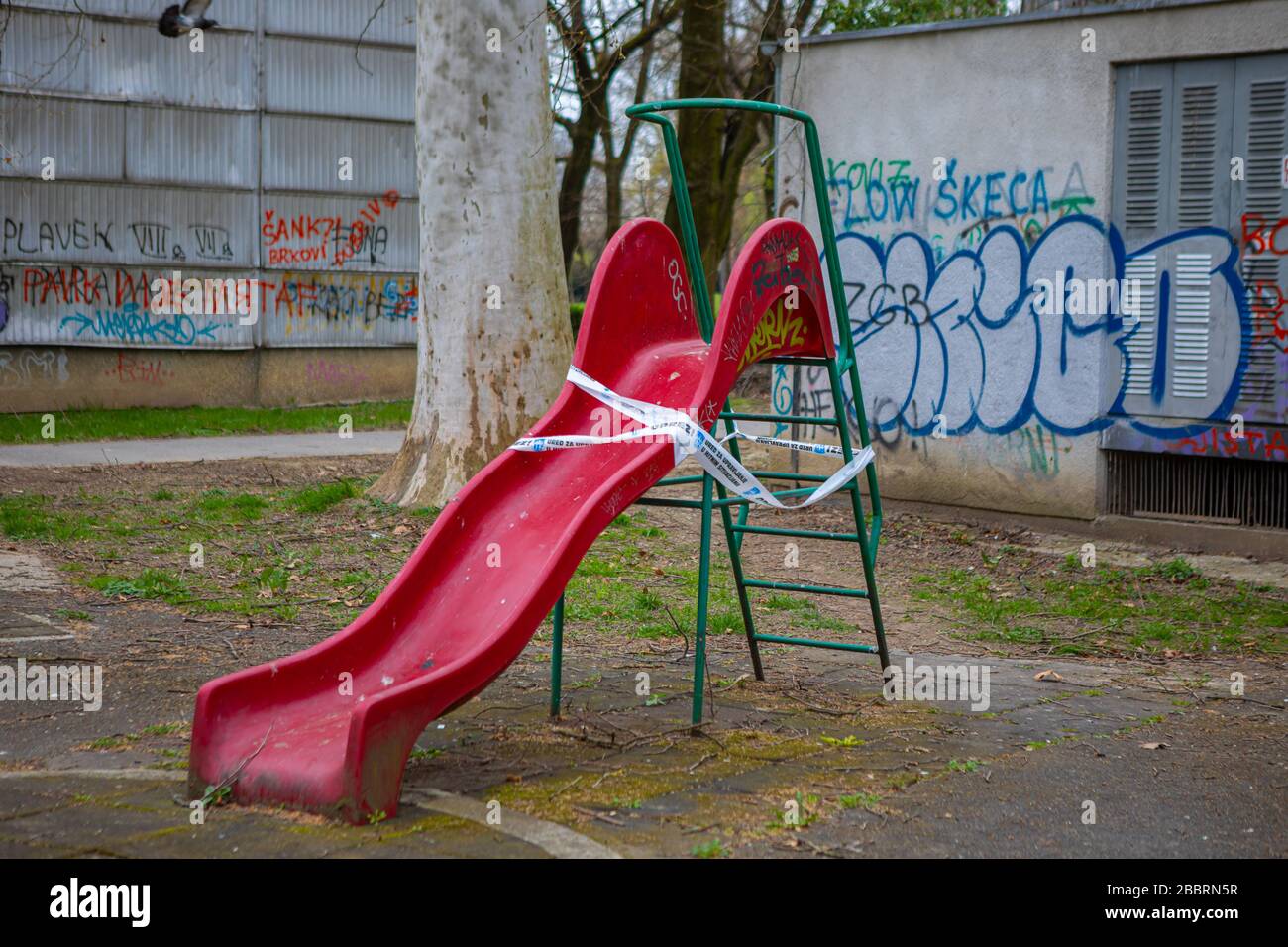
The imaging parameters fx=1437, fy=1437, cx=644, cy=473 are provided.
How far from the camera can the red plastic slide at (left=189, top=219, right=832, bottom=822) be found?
14.0 ft

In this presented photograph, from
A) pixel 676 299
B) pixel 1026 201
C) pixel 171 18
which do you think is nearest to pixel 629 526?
pixel 1026 201

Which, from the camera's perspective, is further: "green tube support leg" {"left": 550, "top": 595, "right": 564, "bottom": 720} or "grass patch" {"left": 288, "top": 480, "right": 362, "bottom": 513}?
"grass patch" {"left": 288, "top": 480, "right": 362, "bottom": 513}

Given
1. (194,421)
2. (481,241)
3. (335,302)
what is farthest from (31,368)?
(481,241)

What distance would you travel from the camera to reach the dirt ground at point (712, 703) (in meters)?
4.23

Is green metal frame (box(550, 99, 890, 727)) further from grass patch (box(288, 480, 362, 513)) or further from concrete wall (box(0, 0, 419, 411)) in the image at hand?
concrete wall (box(0, 0, 419, 411))

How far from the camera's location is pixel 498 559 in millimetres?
5113

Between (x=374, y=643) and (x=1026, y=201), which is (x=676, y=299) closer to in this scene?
(x=374, y=643)

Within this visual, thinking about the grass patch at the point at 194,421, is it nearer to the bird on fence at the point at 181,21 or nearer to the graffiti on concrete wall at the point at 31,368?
the graffiti on concrete wall at the point at 31,368

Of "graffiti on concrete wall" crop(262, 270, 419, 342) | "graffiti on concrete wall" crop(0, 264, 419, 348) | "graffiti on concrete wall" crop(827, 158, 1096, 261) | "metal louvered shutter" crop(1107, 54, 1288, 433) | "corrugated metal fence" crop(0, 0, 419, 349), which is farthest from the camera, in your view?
"graffiti on concrete wall" crop(262, 270, 419, 342)

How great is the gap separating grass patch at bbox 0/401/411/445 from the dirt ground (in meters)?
5.28

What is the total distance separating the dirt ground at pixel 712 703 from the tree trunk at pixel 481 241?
2.32ft

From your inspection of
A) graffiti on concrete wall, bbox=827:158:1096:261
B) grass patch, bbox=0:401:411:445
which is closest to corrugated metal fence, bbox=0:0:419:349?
grass patch, bbox=0:401:411:445

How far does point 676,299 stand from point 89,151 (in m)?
13.8

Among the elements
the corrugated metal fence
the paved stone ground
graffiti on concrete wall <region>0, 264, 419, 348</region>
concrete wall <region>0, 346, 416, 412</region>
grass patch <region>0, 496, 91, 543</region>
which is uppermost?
the corrugated metal fence
